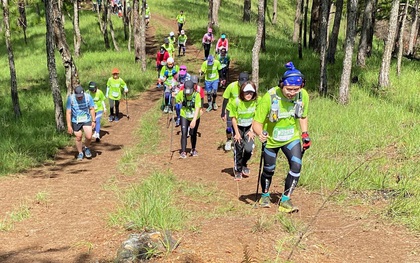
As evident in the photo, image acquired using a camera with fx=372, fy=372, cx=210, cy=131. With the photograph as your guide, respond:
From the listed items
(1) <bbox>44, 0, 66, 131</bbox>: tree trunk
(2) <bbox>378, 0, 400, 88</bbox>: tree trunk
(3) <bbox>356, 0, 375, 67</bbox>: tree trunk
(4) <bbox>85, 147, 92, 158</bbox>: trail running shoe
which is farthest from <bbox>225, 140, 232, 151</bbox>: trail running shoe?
(3) <bbox>356, 0, 375, 67</bbox>: tree trunk

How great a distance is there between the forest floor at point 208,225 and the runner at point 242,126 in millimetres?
294

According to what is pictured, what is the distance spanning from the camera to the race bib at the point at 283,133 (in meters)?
5.39

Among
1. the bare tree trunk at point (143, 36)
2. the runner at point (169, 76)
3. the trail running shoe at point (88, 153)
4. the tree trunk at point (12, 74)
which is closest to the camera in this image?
the trail running shoe at point (88, 153)

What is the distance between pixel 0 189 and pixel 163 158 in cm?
357

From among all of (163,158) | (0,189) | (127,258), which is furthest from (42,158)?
(127,258)

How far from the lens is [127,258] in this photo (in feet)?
Result: 13.0

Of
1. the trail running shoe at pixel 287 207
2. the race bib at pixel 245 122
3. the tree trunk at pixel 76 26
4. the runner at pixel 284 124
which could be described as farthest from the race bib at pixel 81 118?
the tree trunk at pixel 76 26

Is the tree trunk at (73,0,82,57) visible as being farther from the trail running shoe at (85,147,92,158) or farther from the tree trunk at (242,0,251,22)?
the trail running shoe at (85,147,92,158)

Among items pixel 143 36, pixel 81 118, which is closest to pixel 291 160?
pixel 81 118

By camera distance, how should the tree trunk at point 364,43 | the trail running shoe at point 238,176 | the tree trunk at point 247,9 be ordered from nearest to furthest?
the trail running shoe at point 238,176, the tree trunk at point 364,43, the tree trunk at point 247,9

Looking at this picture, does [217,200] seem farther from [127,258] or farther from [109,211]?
[127,258]

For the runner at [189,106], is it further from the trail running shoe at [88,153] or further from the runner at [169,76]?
the runner at [169,76]

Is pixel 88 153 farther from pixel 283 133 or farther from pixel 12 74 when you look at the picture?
pixel 283 133

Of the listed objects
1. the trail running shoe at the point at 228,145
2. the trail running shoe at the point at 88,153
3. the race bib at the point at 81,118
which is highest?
the race bib at the point at 81,118
